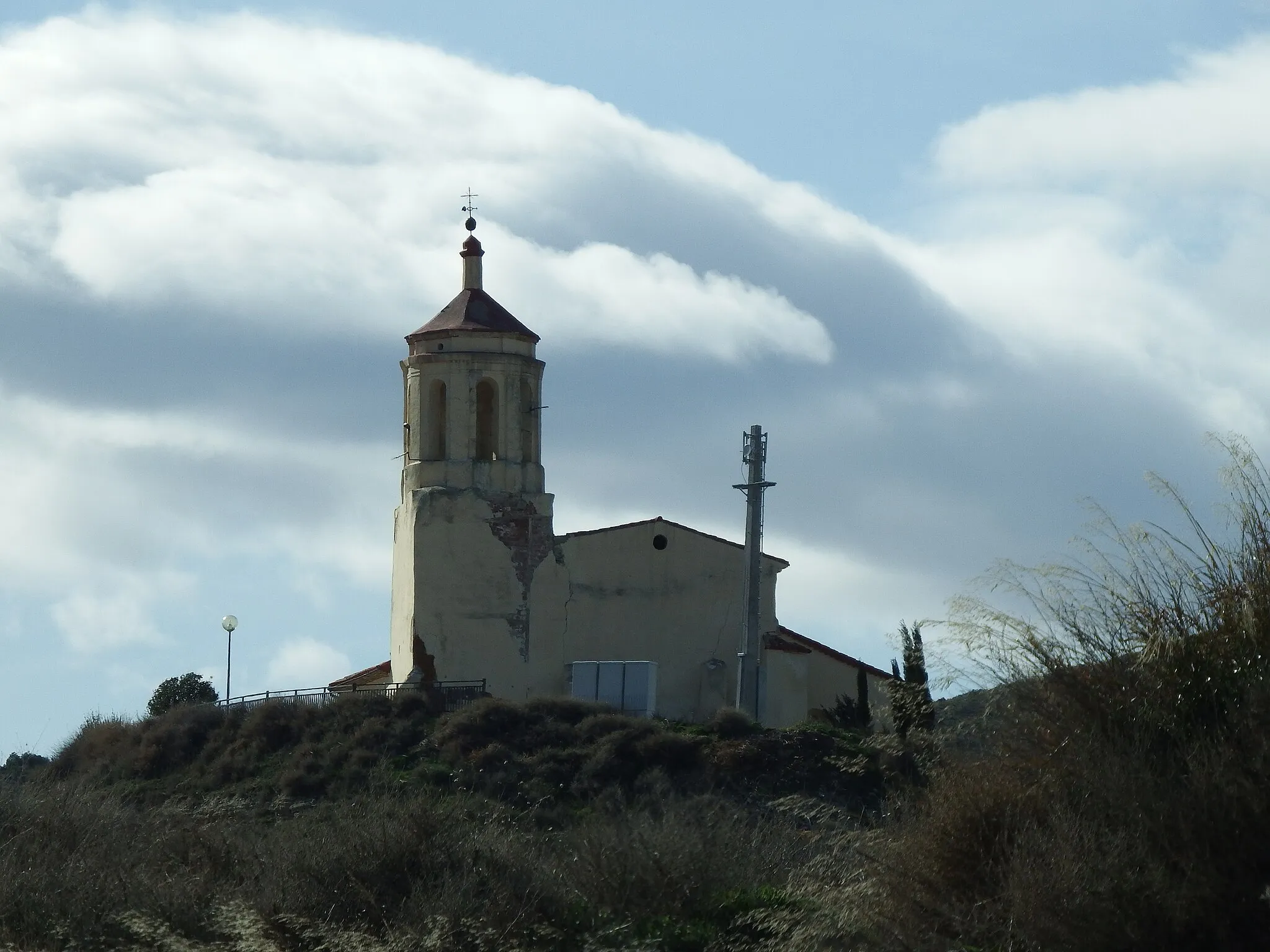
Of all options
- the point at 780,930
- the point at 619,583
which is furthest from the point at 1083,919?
the point at 619,583

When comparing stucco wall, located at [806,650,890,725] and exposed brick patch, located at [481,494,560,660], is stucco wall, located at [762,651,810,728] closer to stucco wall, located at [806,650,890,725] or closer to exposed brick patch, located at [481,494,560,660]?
stucco wall, located at [806,650,890,725]

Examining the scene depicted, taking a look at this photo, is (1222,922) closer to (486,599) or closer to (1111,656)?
(1111,656)

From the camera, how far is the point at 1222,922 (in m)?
13.0

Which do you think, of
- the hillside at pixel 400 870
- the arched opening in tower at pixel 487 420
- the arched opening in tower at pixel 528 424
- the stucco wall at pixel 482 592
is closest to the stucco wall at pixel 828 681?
the stucco wall at pixel 482 592

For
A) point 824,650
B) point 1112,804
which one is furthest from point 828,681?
point 1112,804

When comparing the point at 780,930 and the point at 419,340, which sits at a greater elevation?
the point at 419,340

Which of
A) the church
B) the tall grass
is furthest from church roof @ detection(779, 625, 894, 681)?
the tall grass

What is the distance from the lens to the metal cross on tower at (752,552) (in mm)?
39938

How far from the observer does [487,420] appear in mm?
43750

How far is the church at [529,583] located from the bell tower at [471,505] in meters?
0.04

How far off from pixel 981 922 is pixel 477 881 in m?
6.39

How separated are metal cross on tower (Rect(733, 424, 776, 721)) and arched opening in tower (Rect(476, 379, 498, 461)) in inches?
237

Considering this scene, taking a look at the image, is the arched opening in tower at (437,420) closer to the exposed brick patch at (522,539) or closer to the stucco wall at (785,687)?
the exposed brick patch at (522,539)

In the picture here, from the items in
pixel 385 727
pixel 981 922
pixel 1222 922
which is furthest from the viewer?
pixel 385 727
